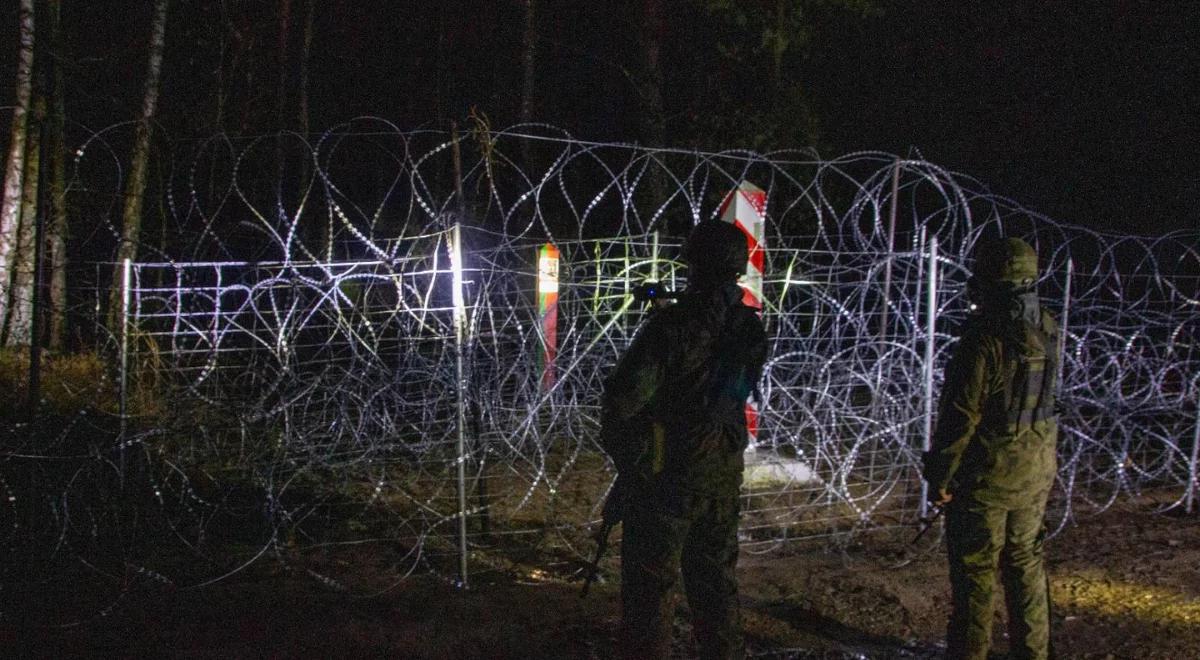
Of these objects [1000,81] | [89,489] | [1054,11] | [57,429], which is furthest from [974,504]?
[1000,81]

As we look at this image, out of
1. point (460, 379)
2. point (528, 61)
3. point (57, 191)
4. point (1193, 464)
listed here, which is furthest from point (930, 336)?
point (528, 61)

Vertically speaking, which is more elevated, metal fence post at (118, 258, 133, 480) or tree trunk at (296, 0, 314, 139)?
tree trunk at (296, 0, 314, 139)

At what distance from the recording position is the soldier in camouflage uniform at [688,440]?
11.6 feet

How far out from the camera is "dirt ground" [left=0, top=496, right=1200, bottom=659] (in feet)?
13.9

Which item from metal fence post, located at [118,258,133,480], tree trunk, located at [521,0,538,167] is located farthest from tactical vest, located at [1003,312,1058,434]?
tree trunk, located at [521,0,538,167]

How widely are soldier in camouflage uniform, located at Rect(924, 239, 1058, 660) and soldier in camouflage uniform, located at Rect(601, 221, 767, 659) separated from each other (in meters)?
0.89

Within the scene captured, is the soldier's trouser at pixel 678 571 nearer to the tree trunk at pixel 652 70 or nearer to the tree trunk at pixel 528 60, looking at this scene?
the tree trunk at pixel 652 70

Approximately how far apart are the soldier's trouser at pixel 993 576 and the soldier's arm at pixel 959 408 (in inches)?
7.7

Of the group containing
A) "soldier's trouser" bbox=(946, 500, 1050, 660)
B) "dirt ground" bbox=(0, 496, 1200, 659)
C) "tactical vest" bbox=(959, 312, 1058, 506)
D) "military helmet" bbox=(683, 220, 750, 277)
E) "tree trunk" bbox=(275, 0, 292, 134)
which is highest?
"tree trunk" bbox=(275, 0, 292, 134)

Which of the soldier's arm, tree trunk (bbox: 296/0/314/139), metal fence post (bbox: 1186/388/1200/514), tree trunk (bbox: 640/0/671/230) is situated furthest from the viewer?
tree trunk (bbox: 640/0/671/230)

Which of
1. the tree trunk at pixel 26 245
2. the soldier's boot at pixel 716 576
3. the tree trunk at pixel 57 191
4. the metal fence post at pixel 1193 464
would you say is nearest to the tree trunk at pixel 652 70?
the tree trunk at pixel 57 191

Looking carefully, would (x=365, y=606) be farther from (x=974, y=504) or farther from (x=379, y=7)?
(x=379, y=7)

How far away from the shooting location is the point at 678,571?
362 cm

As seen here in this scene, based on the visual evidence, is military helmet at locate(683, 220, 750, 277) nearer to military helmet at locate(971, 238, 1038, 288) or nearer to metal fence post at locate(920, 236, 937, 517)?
military helmet at locate(971, 238, 1038, 288)
